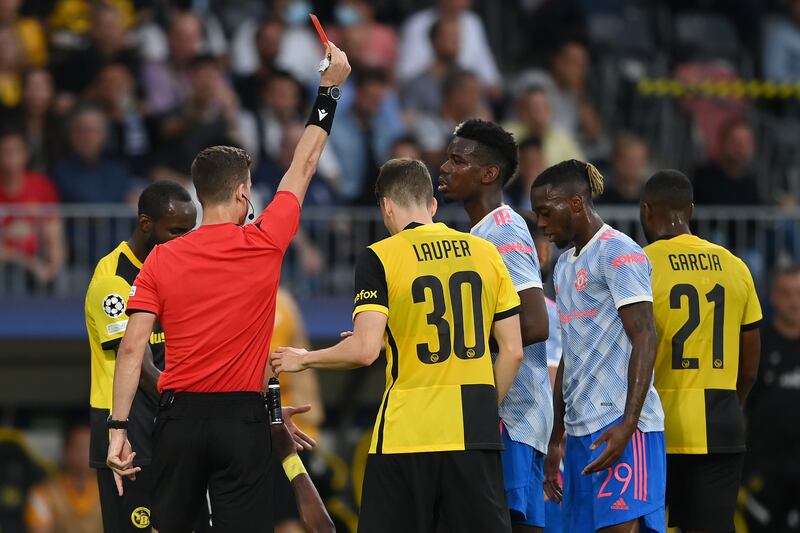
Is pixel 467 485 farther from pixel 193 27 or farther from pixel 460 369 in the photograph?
pixel 193 27

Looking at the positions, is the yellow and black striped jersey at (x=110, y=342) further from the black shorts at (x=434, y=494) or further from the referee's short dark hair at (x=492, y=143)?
the referee's short dark hair at (x=492, y=143)

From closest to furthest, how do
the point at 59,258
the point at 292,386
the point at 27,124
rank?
1. the point at 292,386
2. the point at 59,258
3. the point at 27,124

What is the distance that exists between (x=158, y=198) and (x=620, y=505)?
2859 millimetres

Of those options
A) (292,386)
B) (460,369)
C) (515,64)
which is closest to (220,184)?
(460,369)

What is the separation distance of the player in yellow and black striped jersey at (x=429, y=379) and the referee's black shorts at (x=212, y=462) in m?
0.34

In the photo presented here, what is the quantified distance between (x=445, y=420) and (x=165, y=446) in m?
1.25

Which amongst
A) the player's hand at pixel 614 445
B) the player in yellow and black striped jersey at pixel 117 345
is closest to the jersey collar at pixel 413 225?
the player's hand at pixel 614 445

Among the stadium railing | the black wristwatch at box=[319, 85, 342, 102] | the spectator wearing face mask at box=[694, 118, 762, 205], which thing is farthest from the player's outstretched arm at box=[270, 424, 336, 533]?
the spectator wearing face mask at box=[694, 118, 762, 205]

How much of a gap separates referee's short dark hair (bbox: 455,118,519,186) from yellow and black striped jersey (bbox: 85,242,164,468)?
6.17ft

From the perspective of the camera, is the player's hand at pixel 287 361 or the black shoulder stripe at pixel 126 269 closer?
the player's hand at pixel 287 361

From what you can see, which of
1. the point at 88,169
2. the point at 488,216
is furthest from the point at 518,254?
the point at 88,169

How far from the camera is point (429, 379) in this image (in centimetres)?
664

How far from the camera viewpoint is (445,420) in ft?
21.7

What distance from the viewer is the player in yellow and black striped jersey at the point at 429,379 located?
21.6 feet
